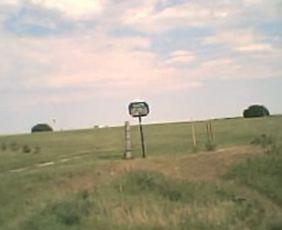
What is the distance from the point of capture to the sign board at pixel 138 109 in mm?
26125

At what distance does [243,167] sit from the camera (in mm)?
22438

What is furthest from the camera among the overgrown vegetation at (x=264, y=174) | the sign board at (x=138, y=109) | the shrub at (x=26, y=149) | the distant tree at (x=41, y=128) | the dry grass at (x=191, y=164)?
the distant tree at (x=41, y=128)

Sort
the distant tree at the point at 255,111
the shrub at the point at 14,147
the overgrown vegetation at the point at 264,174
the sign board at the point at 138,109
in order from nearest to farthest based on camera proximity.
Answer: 1. the overgrown vegetation at the point at 264,174
2. the sign board at the point at 138,109
3. the shrub at the point at 14,147
4. the distant tree at the point at 255,111

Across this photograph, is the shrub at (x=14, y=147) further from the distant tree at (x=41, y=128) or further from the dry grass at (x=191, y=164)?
the distant tree at (x=41, y=128)

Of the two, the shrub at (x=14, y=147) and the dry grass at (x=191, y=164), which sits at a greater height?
the shrub at (x=14, y=147)

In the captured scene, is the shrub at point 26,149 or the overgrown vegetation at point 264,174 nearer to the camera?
the overgrown vegetation at point 264,174

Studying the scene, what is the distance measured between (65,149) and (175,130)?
34.0ft

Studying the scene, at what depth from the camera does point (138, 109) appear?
1029 inches

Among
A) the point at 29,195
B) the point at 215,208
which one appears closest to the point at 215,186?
the point at 215,208

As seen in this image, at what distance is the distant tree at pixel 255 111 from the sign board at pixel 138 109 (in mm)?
30731

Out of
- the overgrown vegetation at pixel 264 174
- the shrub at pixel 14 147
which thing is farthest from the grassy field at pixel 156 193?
the shrub at pixel 14 147

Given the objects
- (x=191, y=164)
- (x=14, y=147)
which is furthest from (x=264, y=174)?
(x=14, y=147)

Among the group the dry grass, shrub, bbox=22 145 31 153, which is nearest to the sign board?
the dry grass

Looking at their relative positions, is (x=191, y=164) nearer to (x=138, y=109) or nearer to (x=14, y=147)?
(x=138, y=109)
